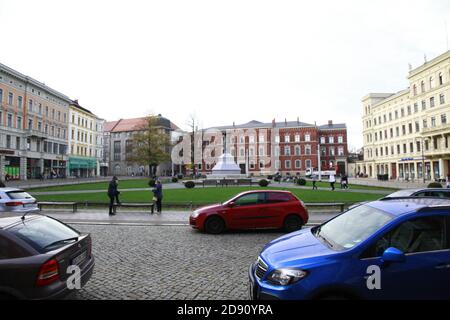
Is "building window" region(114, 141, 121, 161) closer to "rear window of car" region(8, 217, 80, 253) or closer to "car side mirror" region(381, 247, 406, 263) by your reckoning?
"rear window of car" region(8, 217, 80, 253)

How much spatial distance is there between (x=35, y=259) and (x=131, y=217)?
36.3 feet

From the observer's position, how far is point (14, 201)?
12.1 meters

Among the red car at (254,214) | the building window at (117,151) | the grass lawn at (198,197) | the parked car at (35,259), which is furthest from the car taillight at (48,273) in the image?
the building window at (117,151)

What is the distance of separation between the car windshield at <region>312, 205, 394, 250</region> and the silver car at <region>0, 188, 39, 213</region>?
12.0 metres

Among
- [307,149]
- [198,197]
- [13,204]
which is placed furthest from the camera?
[307,149]

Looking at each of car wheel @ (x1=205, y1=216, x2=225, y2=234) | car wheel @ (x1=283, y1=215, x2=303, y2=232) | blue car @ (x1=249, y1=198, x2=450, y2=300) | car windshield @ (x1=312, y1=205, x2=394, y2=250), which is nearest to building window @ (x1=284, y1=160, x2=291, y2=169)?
car wheel @ (x1=283, y1=215, x2=303, y2=232)

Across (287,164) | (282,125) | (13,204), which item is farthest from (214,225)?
(282,125)

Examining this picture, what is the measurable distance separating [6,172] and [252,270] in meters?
54.7

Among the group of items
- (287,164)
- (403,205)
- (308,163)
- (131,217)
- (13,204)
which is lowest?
(131,217)

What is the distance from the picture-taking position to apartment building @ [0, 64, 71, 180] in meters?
46.2

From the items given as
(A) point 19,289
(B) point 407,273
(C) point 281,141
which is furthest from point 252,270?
(C) point 281,141

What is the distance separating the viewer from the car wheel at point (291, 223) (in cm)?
1089

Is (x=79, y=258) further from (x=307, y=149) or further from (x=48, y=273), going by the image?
(x=307, y=149)

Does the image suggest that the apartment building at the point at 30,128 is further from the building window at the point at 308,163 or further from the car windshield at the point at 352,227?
the building window at the point at 308,163
